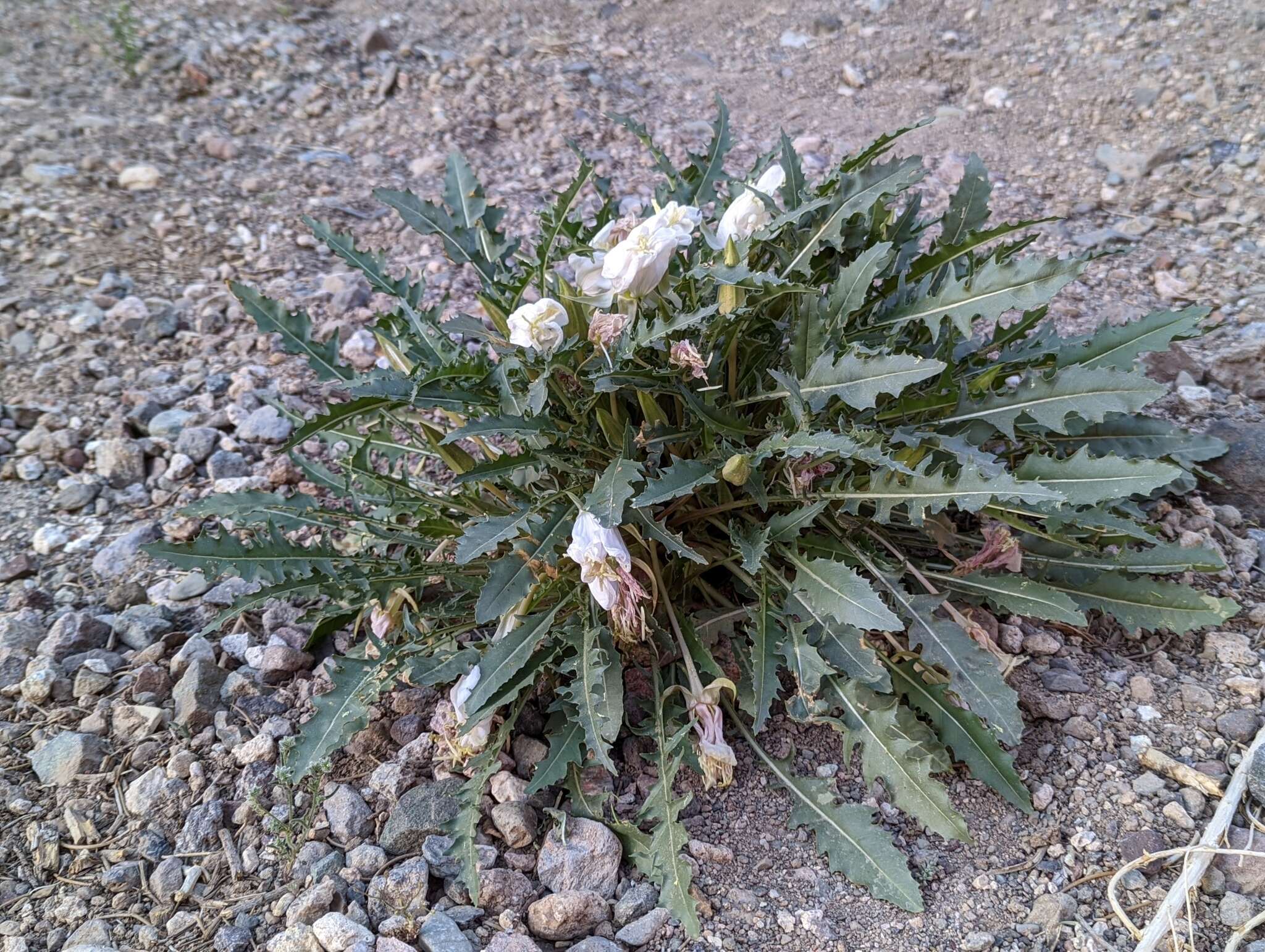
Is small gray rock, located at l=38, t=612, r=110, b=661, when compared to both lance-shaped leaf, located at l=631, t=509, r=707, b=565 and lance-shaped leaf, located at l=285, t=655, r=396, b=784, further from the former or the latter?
lance-shaped leaf, located at l=631, t=509, r=707, b=565

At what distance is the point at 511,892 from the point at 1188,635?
1.63 meters

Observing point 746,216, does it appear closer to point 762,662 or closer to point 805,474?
point 805,474

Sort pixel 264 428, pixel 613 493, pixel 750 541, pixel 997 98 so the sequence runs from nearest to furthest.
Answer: pixel 613 493, pixel 750 541, pixel 264 428, pixel 997 98

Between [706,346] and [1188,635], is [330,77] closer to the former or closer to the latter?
[706,346]

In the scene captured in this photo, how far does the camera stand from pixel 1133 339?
219cm

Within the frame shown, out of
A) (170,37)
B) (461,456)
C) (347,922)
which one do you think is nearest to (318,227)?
(461,456)

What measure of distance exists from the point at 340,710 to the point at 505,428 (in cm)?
67

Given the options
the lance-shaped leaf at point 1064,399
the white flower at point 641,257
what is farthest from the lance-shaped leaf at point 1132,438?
the white flower at point 641,257

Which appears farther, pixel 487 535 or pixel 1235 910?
pixel 487 535

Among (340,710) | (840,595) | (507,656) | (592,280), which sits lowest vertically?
(340,710)

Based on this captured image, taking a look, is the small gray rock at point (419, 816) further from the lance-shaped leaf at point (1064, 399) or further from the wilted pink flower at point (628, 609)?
the lance-shaped leaf at point (1064, 399)

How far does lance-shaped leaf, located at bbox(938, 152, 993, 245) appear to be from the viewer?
2.35 metres

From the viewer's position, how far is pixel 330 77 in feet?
15.2

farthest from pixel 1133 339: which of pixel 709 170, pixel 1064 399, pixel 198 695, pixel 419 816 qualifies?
pixel 198 695
